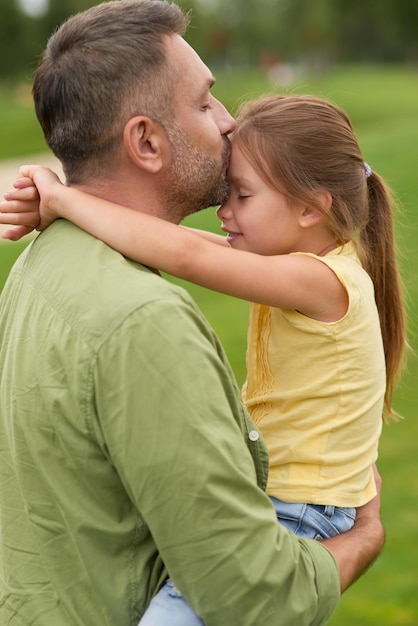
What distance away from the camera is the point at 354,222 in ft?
10.5

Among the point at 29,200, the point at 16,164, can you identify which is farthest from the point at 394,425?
the point at 16,164

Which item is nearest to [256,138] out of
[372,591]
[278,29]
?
[372,591]

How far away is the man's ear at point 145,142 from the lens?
2547 millimetres

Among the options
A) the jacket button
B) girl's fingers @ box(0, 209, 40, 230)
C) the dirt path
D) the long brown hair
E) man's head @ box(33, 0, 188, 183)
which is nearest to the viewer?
the jacket button

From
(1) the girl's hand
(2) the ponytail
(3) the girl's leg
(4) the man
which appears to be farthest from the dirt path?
(3) the girl's leg

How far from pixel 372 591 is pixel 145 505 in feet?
11.4

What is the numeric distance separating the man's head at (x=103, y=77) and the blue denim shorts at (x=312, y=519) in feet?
3.44

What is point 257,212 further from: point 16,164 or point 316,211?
point 16,164

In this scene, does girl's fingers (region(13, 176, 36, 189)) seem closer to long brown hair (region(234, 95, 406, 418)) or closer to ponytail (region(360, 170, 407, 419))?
long brown hair (region(234, 95, 406, 418))

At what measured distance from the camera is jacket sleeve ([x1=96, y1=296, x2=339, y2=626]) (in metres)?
2.08

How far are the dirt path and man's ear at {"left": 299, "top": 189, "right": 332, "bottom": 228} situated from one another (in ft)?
68.4

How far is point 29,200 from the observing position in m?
2.72

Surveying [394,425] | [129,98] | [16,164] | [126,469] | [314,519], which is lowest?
[16,164]

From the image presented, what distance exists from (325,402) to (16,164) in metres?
26.6
